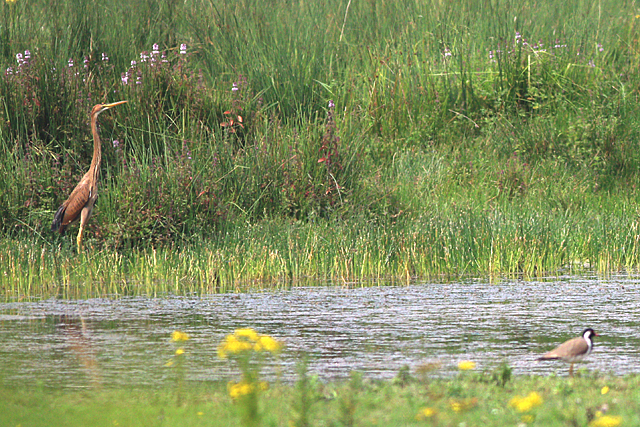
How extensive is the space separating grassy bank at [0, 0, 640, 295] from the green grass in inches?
179

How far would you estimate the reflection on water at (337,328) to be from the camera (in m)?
6.59

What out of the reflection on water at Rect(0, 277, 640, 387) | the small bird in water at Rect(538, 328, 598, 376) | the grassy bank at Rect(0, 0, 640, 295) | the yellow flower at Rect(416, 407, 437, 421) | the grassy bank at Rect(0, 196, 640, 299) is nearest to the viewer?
the yellow flower at Rect(416, 407, 437, 421)

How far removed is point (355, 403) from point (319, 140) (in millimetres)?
8269

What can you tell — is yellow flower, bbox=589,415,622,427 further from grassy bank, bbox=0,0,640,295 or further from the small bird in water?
grassy bank, bbox=0,0,640,295

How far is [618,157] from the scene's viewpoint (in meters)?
15.1

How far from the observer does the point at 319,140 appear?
1327cm

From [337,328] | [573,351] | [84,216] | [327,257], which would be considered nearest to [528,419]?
[573,351]

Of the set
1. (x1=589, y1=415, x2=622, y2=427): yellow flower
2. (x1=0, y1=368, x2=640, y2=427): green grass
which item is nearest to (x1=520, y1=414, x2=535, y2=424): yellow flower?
(x1=0, y1=368, x2=640, y2=427): green grass

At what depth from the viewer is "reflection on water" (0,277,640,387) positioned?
21.6ft

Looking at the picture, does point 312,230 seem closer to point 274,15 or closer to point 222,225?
point 222,225

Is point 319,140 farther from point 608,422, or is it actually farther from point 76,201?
point 608,422

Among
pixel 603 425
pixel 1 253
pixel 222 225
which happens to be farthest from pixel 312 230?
pixel 603 425

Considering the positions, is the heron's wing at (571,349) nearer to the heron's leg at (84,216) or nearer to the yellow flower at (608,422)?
the yellow flower at (608,422)

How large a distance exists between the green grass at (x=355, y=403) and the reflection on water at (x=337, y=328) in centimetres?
35
